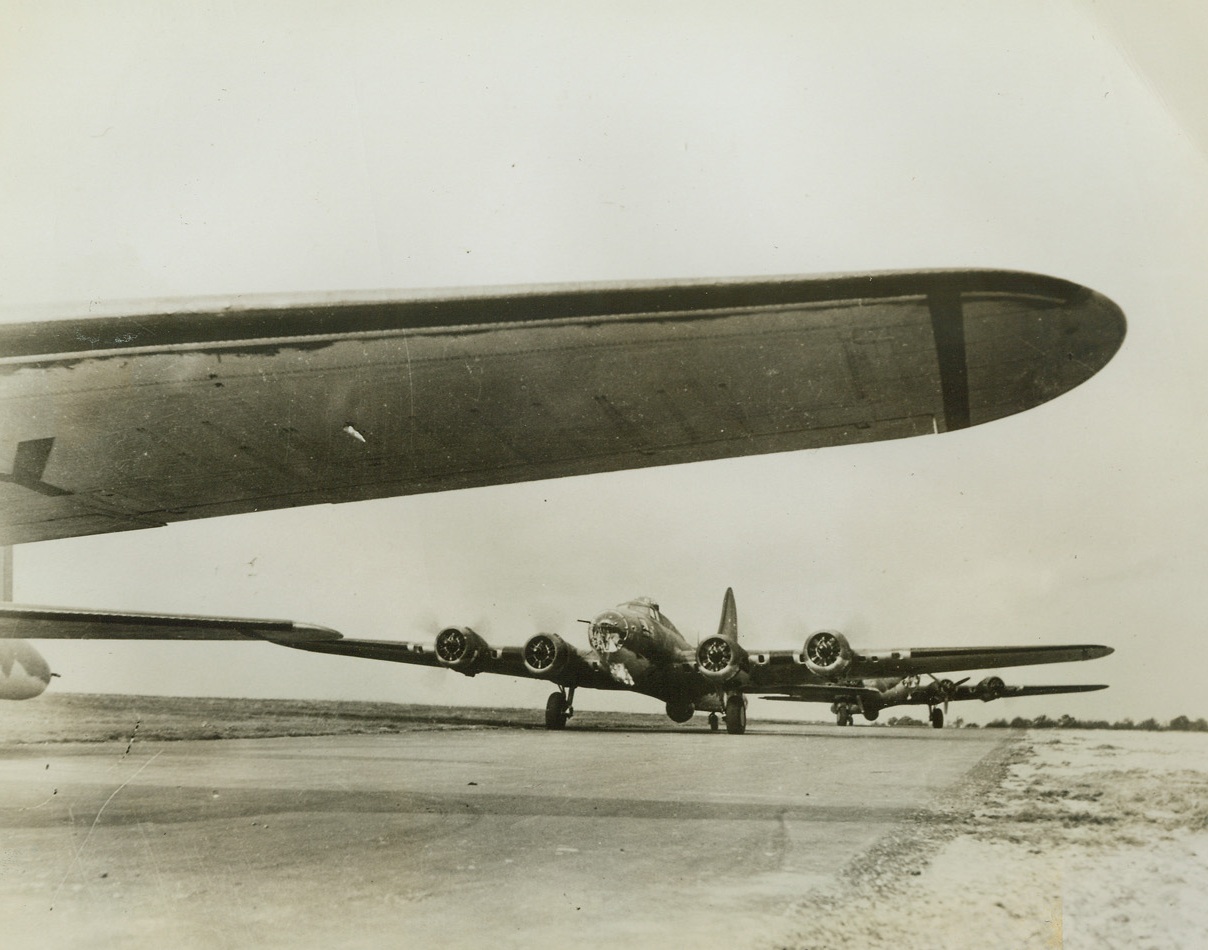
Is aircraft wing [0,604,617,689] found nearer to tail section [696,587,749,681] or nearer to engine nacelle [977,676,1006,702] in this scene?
tail section [696,587,749,681]

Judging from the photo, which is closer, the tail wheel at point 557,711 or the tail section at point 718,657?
the tail section at point 718,657

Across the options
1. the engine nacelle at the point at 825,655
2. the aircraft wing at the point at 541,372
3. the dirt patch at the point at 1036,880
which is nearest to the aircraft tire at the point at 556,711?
the engine nacelle at the point at 825,655

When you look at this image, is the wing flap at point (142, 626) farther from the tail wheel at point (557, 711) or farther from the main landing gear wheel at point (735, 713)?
the main landing gear wheel at point (735, 713)

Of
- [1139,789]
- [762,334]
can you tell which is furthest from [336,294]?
[1139,789]

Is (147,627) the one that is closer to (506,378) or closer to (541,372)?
(506,378)

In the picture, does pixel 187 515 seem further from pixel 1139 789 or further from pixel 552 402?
pixel 1139 789

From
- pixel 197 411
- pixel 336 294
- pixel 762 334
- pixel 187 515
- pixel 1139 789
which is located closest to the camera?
pixel 336 294
